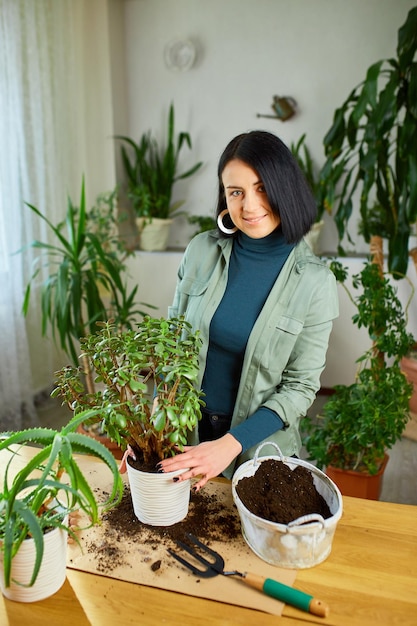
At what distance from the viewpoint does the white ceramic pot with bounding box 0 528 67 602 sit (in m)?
0.88

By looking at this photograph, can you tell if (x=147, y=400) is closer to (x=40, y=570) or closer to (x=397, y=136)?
(x=40, y=570)

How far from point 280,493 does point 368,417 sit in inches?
48.2

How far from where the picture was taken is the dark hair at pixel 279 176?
4.20 ft

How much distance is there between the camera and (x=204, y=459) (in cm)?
111

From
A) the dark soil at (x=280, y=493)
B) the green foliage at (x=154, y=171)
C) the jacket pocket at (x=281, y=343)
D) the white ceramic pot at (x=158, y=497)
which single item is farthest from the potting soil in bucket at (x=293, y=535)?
the green foliage at (x=154, y=171)

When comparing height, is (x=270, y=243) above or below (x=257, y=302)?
above

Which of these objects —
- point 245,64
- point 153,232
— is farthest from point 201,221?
point 245,64

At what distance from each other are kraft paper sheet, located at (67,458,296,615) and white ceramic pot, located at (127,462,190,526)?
0.05 meters

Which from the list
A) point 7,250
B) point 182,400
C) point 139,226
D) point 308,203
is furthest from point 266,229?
point 139,226

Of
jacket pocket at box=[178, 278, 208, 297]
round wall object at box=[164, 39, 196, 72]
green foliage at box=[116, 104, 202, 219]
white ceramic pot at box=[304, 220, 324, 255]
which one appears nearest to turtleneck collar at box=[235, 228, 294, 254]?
jacket pocket at box=[178, 278, 208, 297]

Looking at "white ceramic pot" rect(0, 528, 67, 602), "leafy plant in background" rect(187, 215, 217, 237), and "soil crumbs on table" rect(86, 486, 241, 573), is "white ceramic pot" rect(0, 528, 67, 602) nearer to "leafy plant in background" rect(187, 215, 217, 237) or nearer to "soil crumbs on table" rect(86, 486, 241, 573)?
"soil crumbs on table" rect(86, 486, 241, 573)

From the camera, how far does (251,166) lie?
1287 millimetres

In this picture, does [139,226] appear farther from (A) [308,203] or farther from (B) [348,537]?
(B) [348,537]

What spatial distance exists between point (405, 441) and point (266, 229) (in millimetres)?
2432
